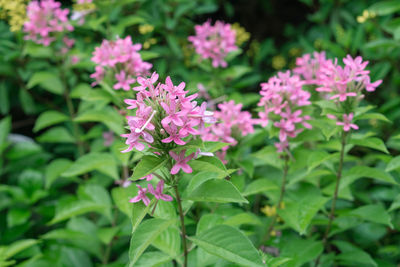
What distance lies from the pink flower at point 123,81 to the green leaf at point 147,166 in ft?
2.44

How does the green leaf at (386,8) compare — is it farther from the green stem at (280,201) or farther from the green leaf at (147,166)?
the green leaf at (147,166)

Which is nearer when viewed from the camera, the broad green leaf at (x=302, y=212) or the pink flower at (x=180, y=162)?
the pink flower at (x=180, y=162)

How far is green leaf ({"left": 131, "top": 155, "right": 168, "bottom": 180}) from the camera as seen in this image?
108cm

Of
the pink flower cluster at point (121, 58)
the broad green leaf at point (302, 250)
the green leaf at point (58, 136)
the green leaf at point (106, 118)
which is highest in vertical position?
the pink flower cluster at point (121, 58)

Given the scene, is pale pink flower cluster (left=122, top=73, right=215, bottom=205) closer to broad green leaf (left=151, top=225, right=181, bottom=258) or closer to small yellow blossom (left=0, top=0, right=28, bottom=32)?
broad green leaf (left=151, top=225, right=181, bottom=258)

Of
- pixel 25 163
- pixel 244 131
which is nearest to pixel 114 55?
pixel 244 131

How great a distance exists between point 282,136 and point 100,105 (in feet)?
3.55

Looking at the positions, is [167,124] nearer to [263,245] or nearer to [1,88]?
[263,245]

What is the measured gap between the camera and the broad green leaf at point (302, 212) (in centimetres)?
159

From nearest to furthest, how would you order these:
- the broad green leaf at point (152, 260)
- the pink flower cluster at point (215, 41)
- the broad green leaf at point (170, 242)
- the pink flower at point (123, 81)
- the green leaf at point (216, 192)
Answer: the green leaf at point (216, 192), the broad green leaf at point (152, 260), the broad green leaf at point (170, 242), the pink flower at point (123, 81), the pink flower cluster at point (215, 41)

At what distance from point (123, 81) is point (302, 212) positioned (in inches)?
41.5

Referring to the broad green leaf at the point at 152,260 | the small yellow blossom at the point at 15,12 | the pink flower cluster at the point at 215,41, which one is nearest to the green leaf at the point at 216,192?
the broad green leaf at the point at 152,260

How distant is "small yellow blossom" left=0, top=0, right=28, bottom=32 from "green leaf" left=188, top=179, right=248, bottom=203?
6.43 feet

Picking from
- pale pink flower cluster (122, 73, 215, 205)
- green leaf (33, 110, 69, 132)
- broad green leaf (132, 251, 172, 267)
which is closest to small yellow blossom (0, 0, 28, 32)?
green leaf (33, 110, 69, 132)
